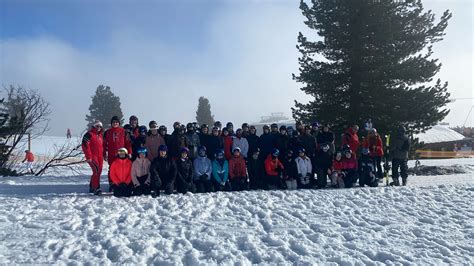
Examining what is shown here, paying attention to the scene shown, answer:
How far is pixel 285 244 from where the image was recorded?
665 cm

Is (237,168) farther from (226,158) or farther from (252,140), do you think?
(252,140)

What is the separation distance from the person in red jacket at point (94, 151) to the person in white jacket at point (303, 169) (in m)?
5.47

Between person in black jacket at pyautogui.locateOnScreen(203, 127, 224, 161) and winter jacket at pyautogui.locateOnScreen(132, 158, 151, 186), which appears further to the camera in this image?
person in black jacket at pyautogui.locateOnScreen(203, 127, 224, 161)

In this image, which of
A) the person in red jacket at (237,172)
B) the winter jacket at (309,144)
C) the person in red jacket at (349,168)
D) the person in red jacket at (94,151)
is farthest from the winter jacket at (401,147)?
the person in red jacket at (94,151)

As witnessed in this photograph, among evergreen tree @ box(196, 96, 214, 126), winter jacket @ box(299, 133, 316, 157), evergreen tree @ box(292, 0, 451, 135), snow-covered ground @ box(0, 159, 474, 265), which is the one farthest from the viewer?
evergreen tree @ box(196, 96, 214, 126)

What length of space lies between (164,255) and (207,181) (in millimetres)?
4343

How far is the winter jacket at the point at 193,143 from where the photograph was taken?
10.8m

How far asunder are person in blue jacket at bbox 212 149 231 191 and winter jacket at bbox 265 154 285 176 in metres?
1.27

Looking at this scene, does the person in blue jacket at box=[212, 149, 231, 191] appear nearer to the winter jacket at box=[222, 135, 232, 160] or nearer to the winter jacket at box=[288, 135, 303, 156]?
the winter jacket at box=[222, 135, 232, 160]

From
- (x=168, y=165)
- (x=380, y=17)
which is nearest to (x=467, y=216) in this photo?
(x=168, y=165)

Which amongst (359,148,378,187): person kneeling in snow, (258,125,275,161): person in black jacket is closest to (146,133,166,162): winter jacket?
(258,125,275,161): person in black jacket

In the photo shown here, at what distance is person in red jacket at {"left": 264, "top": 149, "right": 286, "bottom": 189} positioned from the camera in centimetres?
1120

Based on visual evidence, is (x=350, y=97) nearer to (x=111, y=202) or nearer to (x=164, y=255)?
(x=111, y=202)

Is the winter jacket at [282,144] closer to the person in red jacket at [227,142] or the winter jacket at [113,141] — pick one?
the person in red jacket at [227,142]
